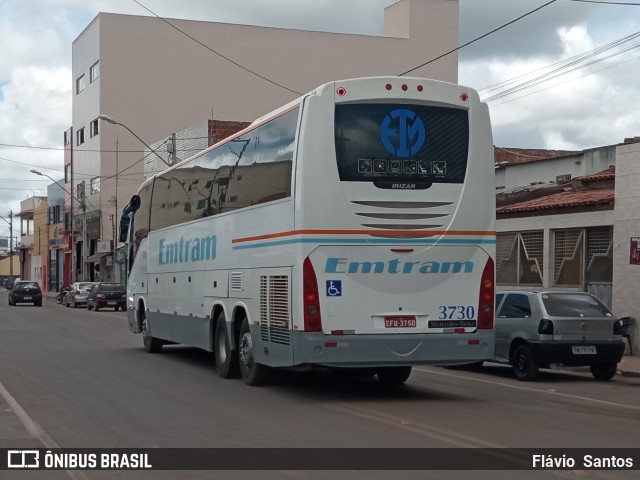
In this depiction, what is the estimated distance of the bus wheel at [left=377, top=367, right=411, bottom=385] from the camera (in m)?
15.1

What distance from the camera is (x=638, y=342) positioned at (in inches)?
853

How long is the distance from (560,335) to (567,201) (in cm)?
860

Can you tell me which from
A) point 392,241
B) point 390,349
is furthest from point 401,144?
point 390,349

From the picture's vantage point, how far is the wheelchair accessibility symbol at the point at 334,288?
12742 millimetres

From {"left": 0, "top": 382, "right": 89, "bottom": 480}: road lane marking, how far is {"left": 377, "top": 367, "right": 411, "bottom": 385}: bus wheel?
18.3 feet

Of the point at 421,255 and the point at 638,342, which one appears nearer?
the point at 421,255

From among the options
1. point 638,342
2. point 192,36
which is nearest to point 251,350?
point 638,342

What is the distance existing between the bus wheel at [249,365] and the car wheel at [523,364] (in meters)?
4.93

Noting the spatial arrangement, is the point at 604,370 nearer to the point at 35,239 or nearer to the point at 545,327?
the point at 545,327

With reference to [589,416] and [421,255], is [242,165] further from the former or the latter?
[589,416]

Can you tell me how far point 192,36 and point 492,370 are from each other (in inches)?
1948

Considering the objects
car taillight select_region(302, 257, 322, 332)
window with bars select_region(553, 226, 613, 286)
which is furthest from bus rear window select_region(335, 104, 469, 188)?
window with bars select_region(553, 226, 613, 286)

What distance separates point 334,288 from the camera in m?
12.8

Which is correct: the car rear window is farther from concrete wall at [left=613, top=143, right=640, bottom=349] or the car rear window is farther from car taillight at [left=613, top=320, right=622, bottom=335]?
concrete wall at [left=613, top=143, right=640, bottom=349]
